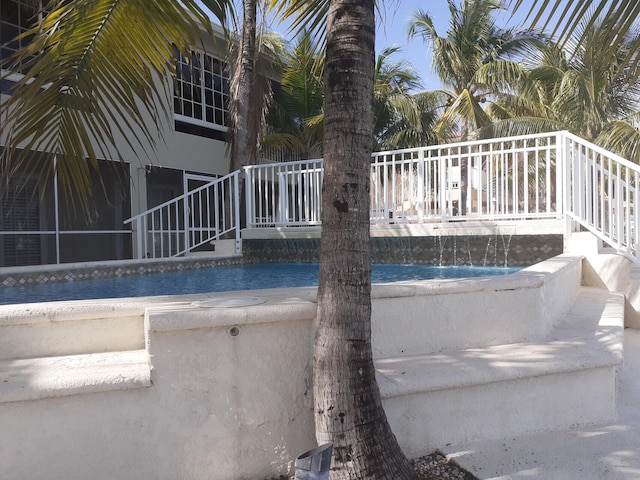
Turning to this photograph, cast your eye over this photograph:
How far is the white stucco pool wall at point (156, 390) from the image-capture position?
6.41ft

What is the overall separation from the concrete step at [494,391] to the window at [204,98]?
400 inches

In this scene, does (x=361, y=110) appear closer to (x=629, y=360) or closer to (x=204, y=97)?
(x=629, y=360)

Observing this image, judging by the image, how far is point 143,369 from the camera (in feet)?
6.80

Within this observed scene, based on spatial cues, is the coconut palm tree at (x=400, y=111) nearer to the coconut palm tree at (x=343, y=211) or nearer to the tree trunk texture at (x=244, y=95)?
the tree trunk texture at (x=244, y=95)

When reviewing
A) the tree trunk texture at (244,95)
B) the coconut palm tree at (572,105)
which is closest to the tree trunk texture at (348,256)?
the tree trunk texture at (244,95)

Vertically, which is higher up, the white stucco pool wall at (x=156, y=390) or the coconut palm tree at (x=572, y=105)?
the coconut palm tree at (x=572, y=105)

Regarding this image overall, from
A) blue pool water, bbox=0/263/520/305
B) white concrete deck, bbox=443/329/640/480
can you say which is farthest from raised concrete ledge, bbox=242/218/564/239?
white concrete deck, bbox=443/329/640/480

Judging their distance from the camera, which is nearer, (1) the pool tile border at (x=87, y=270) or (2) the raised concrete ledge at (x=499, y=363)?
(2) the raised concrete ledge at (x=499, y=363)

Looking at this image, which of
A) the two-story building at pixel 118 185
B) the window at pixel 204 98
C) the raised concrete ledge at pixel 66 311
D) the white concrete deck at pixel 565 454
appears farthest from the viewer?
the window at pixel 204 98

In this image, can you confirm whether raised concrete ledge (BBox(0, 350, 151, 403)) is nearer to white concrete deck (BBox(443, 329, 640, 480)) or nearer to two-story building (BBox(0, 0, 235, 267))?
white concrete deck (BBox(443, 329, 640, 480))

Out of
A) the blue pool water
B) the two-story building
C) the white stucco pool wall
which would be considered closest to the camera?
the white stucco pool wall

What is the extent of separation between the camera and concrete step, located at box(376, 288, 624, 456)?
2350mm

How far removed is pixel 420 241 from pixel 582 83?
902 cm

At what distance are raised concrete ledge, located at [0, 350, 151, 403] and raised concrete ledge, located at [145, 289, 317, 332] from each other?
0.21 meters
